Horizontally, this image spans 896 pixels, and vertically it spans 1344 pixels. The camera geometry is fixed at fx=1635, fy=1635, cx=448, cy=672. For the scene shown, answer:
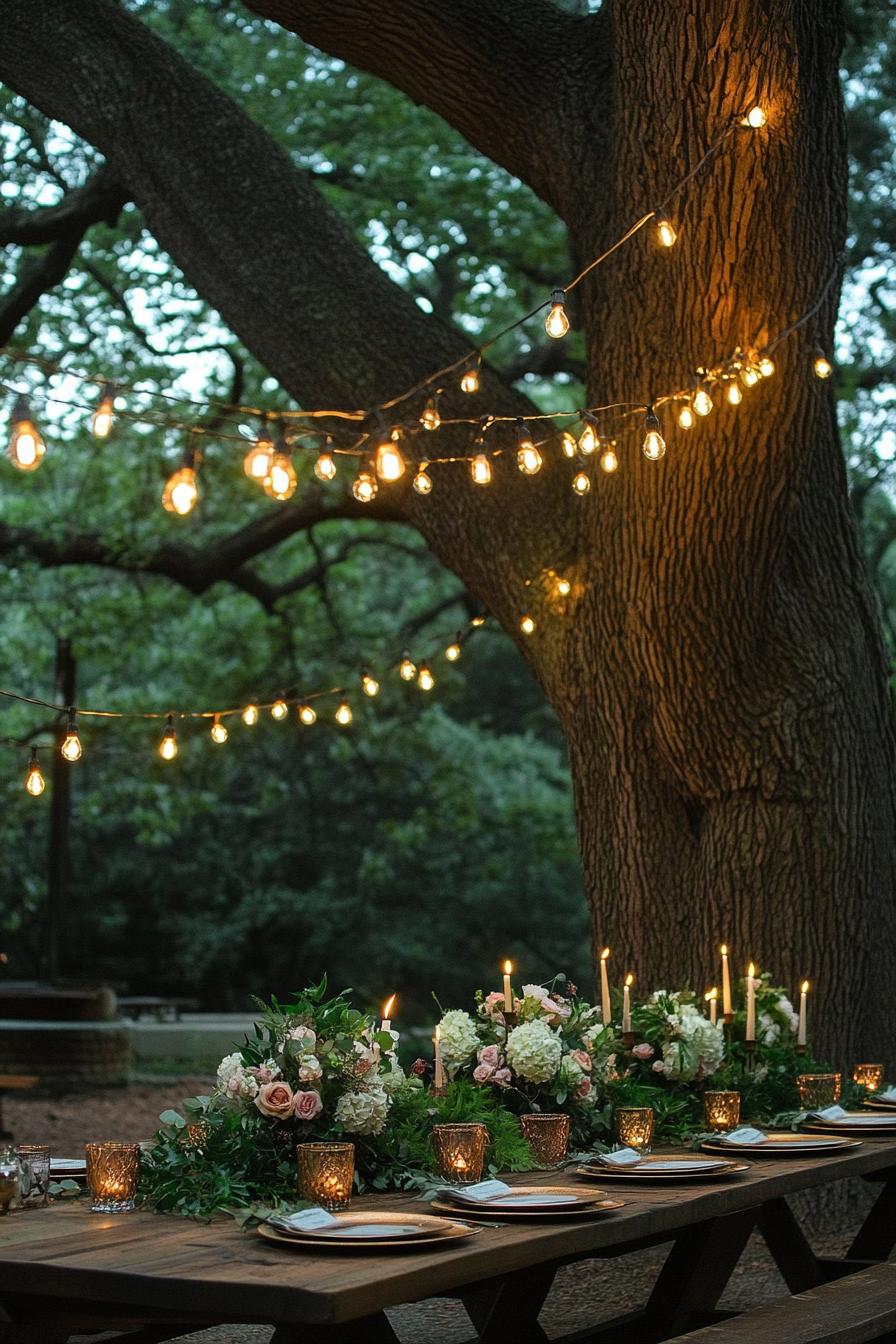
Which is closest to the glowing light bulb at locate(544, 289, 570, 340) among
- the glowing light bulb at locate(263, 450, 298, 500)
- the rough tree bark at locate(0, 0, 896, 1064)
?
the glowing light bulb at locate(263, 450, 298, 500)

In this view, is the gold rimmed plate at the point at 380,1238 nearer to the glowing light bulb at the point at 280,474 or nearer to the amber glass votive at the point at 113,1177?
the amber glass votive at the point at 113,1177

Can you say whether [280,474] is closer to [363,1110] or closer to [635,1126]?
[363,1110]

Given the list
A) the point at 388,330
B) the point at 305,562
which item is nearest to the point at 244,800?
the point at 305,562

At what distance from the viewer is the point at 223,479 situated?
12.5m

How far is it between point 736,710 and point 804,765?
14.1 inches

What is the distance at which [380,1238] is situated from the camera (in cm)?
279

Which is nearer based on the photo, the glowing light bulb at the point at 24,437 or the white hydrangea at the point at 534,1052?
the glowing light bulb at the point at 24,437

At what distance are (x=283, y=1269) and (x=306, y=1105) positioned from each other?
73 cm

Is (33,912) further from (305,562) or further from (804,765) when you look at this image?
(804,765)

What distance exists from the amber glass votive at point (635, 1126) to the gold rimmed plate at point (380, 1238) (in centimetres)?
116

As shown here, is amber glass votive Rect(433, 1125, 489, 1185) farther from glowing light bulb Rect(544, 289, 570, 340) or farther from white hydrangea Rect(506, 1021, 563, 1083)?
glowing light bulb Rect(544, 289, 570, 340)

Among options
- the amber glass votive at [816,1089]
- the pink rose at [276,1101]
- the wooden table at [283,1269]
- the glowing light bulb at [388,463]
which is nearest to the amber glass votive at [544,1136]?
the wooden table at [283,1269]

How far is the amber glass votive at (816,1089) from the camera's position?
484 centimetres

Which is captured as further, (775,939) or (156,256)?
(156,256)
